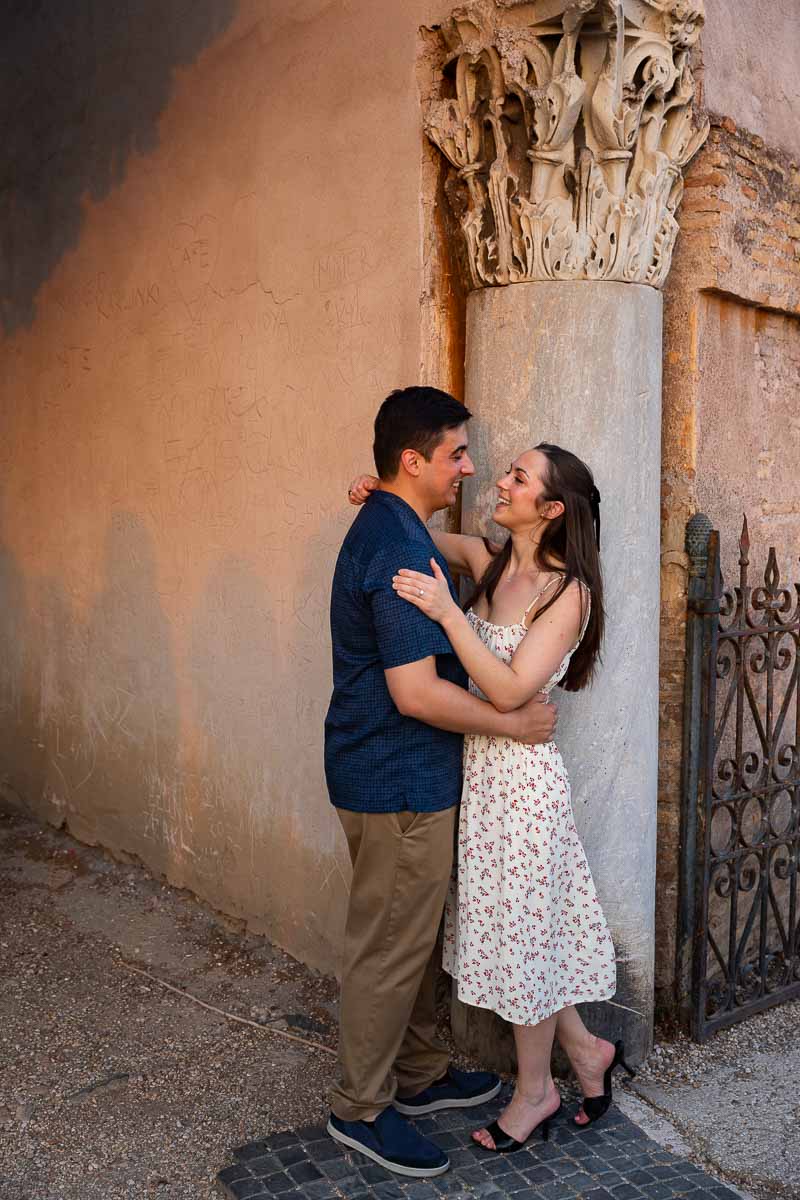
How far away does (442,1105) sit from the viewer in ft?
11.9

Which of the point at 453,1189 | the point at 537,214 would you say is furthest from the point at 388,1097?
the point at 537,214

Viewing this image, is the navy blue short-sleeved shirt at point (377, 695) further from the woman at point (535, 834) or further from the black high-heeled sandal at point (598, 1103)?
the black high-heeled sandal at point (598, 1103)

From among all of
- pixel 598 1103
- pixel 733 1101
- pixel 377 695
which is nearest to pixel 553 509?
pixel 377 695

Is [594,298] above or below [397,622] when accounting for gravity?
above

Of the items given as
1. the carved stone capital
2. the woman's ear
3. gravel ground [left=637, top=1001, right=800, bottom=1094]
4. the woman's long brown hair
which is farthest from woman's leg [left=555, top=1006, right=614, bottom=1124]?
the carved stone capital

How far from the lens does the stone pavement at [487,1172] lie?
10.5 feet

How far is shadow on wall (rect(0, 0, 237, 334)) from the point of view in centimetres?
528

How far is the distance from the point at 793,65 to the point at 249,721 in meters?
3.39

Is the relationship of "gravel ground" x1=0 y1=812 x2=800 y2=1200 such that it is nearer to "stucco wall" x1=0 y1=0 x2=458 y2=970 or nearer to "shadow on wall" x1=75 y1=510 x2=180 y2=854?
"stucco wall" x1=0 y1=0 x2=458 y2=970

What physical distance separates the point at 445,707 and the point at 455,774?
1.03ft

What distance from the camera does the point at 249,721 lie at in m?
4.93

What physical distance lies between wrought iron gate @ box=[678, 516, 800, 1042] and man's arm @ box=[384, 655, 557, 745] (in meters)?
1.05

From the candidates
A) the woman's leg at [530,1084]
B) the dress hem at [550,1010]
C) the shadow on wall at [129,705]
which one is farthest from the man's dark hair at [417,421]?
the shadow on wall at [129,705]

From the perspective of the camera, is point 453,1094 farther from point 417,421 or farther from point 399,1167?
point 417,421
